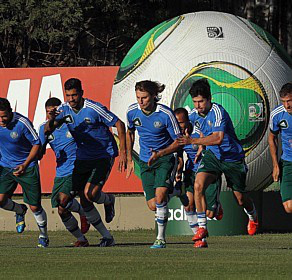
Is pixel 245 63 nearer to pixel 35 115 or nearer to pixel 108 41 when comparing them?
pixel 35 115

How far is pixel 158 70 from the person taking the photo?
16.0 m

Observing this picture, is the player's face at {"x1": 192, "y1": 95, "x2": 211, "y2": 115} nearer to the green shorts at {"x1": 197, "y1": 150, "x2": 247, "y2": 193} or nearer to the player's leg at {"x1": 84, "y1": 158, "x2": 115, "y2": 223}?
the green shorts at {"x1": 197, "y1": 150, "x2": 247, "y2": 193}

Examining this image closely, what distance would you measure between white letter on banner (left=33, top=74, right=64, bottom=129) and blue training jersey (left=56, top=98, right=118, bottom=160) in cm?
527

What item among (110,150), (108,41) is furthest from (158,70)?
(108,41)

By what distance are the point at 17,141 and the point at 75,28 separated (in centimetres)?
1155

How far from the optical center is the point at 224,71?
16.0 meters

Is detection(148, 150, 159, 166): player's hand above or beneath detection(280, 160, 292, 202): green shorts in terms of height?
above

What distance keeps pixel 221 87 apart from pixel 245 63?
1.70 ft

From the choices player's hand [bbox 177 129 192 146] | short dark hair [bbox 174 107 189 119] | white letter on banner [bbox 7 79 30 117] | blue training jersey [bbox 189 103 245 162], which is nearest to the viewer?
player's hand [bbox 177 129 192 146]

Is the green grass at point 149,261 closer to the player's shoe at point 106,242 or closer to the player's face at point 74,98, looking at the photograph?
the player's shoe at point 106,242

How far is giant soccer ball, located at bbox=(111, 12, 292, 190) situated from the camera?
52.1ft

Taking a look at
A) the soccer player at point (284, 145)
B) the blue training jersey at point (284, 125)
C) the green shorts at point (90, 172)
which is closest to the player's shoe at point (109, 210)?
the green shorts at point (90, 172)

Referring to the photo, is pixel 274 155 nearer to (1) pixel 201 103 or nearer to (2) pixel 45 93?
(1) pixel 201 103

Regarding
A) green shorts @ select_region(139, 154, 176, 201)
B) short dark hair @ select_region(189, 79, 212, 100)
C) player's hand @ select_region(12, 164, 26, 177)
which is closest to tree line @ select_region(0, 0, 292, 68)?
player's hand @ select_region(12, 164, 26, 177)
